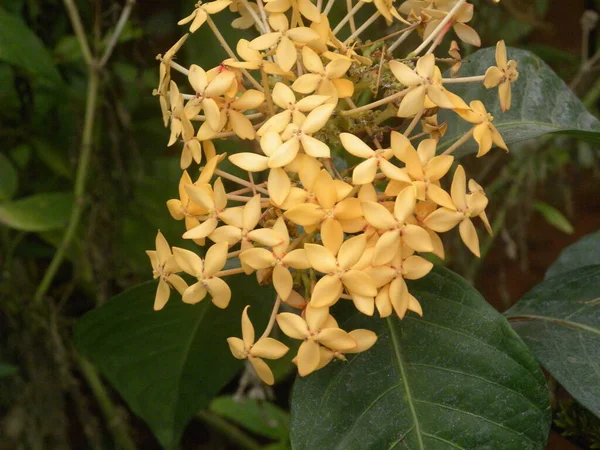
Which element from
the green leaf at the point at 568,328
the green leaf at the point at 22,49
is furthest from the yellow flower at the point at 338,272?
the green leaf at the point at 22,49

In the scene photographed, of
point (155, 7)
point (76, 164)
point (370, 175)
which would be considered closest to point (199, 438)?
point (76, 164)

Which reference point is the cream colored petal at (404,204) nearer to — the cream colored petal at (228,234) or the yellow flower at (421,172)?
the yellow flower at (421,172)

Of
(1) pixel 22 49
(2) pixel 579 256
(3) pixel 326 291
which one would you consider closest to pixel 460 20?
(3) pixel 326 291

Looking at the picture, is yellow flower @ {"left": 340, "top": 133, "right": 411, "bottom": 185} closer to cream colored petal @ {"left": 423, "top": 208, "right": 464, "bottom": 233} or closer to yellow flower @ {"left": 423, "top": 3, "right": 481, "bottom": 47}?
cream colored petal @ {"left": 423, "top": 208, "right": 464, "bottom": 233}

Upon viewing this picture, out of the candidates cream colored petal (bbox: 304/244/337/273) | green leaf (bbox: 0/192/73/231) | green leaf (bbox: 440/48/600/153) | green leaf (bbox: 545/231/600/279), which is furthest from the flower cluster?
green leaf (bbox: 0/192/73/231)

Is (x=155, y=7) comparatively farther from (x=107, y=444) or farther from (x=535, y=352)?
(x=535, y=352)

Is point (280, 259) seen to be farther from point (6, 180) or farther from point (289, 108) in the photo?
point (6, 180)
